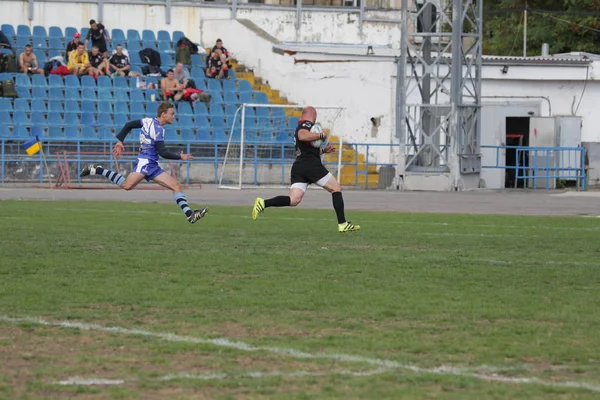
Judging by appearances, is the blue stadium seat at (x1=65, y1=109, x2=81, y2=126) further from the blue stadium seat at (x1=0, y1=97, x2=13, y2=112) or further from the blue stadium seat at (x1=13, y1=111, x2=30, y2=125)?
the blue stadium seat at (x1=0, y1=97, x2=13, y2=112)

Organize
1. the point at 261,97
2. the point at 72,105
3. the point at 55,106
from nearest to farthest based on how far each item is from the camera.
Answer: the point at 55,106, the point at 72,105, the point at 261,97

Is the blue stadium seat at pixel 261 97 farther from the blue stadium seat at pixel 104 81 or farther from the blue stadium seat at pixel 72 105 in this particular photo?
the blue stadium seat at pixel 72 105

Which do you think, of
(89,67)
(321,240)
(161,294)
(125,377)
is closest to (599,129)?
(89,67)

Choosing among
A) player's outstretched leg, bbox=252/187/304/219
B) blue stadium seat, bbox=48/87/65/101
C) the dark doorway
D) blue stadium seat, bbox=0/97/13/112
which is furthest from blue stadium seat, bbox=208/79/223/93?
player's outstretched leg, bbox=252/187/304/219

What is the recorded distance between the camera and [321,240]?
1583cm

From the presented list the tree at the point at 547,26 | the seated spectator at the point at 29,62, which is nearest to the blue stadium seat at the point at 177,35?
the seated spectator at the point at 29,62

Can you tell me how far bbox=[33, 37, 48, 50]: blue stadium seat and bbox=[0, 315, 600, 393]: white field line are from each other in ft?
98.7

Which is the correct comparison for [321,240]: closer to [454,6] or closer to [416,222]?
[416,222]

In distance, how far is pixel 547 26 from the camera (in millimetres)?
57969

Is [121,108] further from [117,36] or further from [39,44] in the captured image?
[117,36]

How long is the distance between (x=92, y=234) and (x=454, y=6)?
18.1 m

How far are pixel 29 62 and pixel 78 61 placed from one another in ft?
4.88

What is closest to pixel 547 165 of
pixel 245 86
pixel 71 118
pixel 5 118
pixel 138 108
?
pixel 245 86

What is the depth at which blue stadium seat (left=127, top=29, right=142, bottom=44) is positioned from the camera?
39.8 m
